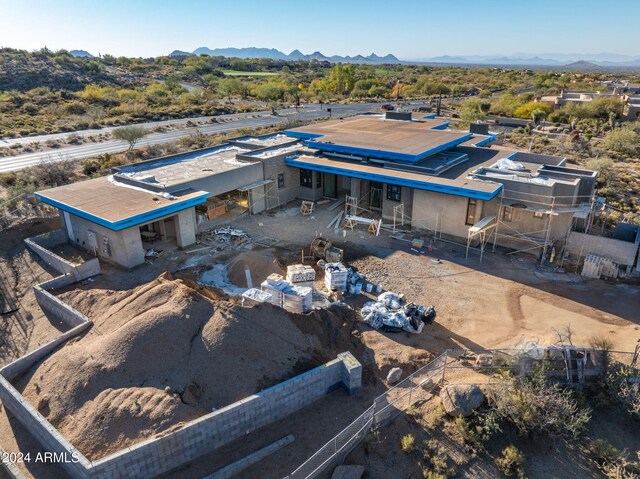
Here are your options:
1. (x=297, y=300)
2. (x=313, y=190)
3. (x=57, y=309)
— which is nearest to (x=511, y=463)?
(x=297, y=300)

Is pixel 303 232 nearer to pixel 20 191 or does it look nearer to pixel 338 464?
pixel 338 464

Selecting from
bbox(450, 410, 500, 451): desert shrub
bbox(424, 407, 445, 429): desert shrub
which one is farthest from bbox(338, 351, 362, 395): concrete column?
bbox(450, 410, 500, 451): desert shrub

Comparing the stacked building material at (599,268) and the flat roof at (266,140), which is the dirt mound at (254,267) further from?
the stacked building material at (599,268)

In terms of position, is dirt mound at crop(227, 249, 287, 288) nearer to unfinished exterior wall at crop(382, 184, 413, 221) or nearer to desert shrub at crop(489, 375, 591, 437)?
unfinished exterior wall at crop(382, 184, 413, 221)

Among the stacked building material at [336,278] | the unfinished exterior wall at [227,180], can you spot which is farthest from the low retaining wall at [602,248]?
the unfinished exterior wall at [227,180]

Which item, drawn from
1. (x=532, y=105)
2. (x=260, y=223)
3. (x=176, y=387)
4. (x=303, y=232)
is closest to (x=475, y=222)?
(x=303, y=232)

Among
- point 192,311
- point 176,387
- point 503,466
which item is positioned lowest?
point 503,466
